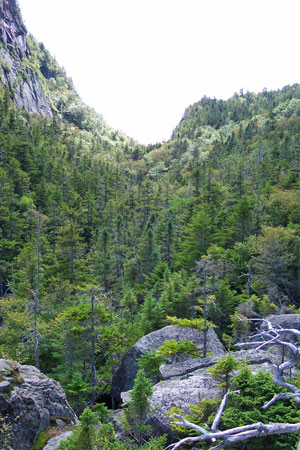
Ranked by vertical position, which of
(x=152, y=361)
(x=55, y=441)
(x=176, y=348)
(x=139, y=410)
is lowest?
(x=55, y=441)

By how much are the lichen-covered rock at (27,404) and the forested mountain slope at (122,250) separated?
3177 millimetres

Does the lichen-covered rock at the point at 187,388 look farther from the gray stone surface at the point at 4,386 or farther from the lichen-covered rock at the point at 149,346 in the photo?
the gray stone surface at the point at 4,386

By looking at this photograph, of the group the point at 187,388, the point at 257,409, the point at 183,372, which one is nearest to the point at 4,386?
the point at 187,388

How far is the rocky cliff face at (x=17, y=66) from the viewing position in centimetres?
10312

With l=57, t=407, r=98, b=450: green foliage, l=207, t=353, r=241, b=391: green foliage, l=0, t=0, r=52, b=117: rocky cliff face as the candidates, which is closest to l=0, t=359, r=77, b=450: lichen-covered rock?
l=57, t=407, r=98, b=450: green foliage

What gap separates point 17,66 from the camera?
113438 millimetres

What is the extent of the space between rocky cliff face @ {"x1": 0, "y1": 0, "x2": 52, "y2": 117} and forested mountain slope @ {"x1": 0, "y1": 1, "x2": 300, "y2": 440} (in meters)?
11.0

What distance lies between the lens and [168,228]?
1644 inches

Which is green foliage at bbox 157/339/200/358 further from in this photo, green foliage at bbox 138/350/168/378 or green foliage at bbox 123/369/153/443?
green foliage at bbox 123/369/153/443

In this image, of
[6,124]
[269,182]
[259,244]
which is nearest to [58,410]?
[259,244]

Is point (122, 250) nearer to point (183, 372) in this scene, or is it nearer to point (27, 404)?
point (183, 372)

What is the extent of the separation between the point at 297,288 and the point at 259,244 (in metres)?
5.41

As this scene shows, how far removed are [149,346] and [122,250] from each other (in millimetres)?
28732

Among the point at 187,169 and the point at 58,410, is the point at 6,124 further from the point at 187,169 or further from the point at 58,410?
the point at 58,410
